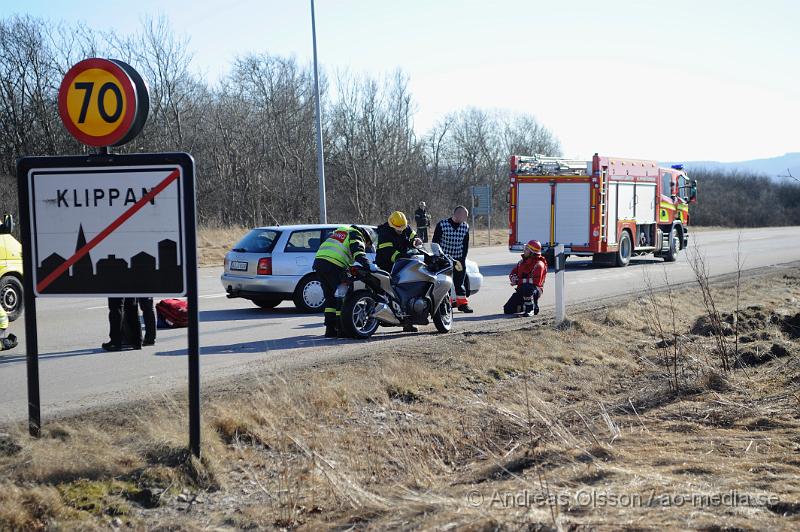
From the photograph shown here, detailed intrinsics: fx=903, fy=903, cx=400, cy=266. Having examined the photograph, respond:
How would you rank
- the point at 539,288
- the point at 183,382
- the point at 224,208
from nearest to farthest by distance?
the point at 183,382 → the point at 539,288 → the point at 224,208

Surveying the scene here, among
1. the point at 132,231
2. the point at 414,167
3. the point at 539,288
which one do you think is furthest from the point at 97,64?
the point at 414,167

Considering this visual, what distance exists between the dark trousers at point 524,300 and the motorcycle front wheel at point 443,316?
7.86 feet

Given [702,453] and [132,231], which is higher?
[132,231]

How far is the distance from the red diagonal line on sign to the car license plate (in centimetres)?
870

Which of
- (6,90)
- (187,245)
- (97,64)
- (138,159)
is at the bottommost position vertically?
(187,245)

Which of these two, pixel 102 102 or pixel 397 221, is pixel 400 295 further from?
pixel 102 102

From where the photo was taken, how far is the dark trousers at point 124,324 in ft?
34.8

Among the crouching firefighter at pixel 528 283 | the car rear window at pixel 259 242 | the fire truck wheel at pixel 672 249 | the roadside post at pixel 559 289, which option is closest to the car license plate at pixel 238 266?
the car rear window at pixel 259 242

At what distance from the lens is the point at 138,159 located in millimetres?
5777

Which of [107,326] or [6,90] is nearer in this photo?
[107,326]

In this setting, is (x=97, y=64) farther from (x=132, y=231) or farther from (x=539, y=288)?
(x=539, y=288)

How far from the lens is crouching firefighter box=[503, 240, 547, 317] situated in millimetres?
14516

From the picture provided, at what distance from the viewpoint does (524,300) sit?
1453cm

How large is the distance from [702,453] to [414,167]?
50.1m
